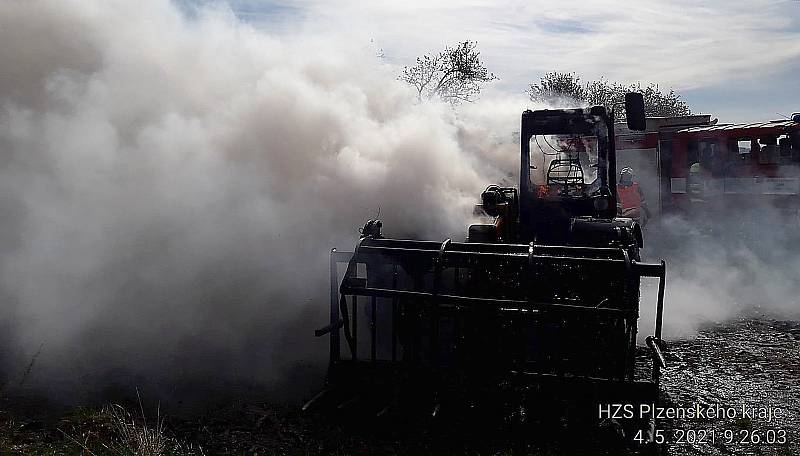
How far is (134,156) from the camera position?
7.45m

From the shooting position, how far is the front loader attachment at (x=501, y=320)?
5254mm

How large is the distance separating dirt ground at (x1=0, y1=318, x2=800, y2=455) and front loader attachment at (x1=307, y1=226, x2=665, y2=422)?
1.31ft

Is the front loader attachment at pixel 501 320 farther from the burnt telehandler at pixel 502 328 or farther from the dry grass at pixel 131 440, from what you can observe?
the dry grass at pixel 131 440

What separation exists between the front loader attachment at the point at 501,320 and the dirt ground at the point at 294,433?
398 mm

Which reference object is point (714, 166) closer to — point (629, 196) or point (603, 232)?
point (629, 196)

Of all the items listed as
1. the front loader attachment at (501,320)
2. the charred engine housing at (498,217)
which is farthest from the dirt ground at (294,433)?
the charred engine housing at (498,217)

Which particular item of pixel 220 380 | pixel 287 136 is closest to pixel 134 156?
pixel 287 136

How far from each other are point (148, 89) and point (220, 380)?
13.0 feet

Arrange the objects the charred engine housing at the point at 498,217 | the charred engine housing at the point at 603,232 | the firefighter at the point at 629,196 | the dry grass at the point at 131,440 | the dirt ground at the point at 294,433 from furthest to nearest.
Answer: the firefighter at the point at 629,196 → the charred engine housing at the point at 498,217 → the charred engine housing at the point at 603,232 → the dirt ground at the point at 294,433 → the dry grass at the point at 131,440

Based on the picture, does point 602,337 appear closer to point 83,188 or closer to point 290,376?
point 290,376

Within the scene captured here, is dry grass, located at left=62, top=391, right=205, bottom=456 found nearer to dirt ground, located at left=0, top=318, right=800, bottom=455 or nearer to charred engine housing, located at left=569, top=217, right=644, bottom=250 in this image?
dirt ground, located at left=0, top=318, right=800, bottom=455

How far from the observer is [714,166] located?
1894 cm

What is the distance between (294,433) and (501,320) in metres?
2.01
